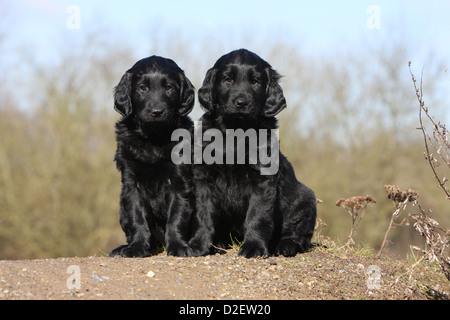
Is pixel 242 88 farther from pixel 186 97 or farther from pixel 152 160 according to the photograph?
pixel 152 160


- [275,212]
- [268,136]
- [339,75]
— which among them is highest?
[339,75]

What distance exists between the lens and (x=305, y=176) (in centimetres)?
1827

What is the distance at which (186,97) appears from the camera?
534cm

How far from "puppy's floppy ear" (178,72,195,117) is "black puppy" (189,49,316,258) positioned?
134 mm

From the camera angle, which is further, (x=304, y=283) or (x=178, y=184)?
(x=178, y=184)

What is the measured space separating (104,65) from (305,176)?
7876 millimetres

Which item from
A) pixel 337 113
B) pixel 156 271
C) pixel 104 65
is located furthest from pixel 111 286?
pixel 337 113

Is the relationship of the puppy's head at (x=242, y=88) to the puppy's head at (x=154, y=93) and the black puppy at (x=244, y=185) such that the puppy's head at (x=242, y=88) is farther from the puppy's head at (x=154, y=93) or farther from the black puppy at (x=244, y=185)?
the puppy's head at (x=154, y=93)

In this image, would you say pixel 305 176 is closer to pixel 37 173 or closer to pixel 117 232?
pixel 117 232

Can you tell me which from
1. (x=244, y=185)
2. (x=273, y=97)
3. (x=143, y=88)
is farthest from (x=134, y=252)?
(x=273, y=97)

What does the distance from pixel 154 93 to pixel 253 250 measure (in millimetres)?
1793

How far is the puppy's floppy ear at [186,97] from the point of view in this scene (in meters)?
5.30

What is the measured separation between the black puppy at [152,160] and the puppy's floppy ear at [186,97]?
10 millimetres

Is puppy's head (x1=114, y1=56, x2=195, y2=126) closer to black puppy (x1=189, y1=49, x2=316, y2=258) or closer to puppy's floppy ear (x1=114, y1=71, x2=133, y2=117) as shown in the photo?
puppy's floppy ear (x1=114, y1=71, x2=133, y2=117)
